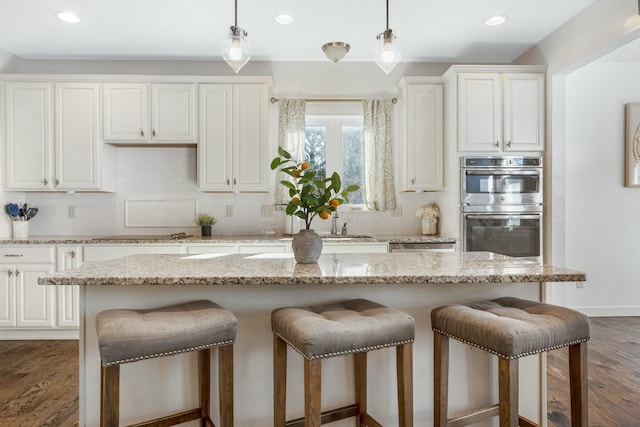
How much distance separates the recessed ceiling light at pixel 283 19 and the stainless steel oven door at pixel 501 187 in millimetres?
1987

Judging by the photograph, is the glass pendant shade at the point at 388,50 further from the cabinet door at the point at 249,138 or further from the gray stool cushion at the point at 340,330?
the cabinet door at the point at 249,138

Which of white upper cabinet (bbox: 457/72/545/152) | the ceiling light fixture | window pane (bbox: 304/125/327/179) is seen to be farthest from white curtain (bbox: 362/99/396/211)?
the ceiling light fixture

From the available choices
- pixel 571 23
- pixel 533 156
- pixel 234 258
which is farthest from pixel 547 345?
pixel 571 23

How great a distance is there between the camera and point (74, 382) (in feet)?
8.98

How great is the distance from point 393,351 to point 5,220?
3.89 m

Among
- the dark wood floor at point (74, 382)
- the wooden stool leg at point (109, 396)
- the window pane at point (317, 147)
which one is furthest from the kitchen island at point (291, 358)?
the window pane at point (317, 147)

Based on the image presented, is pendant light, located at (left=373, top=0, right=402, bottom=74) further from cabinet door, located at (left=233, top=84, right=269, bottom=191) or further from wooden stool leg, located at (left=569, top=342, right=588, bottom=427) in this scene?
cabinet door, located at (left=233, top=84, right=269, bottom=191)

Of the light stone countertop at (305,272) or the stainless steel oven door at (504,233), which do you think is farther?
the stainless steel oven door at (504,233)

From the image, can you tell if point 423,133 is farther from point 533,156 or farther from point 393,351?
point 393,351

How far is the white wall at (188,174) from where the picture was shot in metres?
4.13

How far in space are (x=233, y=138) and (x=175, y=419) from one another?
266cm

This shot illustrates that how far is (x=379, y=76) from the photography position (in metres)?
4.25

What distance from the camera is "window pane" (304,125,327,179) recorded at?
14.2 ft

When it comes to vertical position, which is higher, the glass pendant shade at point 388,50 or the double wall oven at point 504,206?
the glass pendant shade at point 388,50
